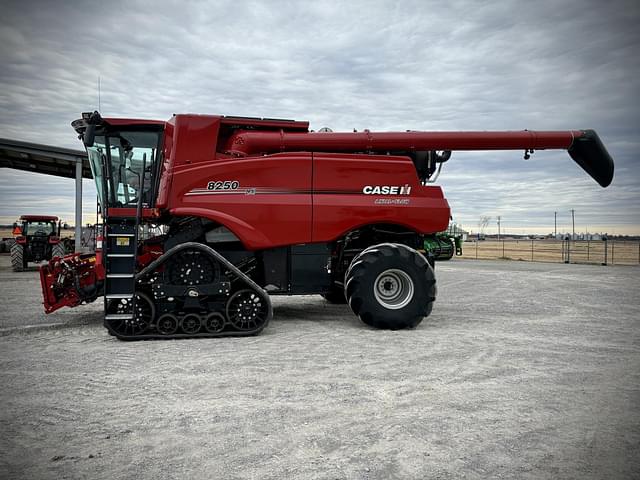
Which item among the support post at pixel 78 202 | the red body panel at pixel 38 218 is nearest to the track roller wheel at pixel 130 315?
the support post at pixel 78 202

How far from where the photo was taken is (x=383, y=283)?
7.47 meters

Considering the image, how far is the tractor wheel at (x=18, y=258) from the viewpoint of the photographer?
1833 centimetres

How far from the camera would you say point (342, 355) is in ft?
18.9

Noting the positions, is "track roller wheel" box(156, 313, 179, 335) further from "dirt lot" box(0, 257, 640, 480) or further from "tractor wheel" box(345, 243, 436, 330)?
"tractor wheel" box(345, 243, 436, 330)

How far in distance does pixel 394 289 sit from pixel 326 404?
11.9 ft

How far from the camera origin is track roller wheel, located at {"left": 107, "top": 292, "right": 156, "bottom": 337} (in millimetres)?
6473

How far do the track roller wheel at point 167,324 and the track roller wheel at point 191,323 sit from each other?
0.36ft

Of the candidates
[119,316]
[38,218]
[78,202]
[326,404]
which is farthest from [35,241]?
[326,404]

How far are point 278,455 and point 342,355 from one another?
265 cm

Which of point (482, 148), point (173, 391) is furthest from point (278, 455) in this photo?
point (482, 148)

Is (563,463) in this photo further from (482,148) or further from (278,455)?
(482,148)

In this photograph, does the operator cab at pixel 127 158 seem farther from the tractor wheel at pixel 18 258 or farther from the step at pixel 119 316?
the tractor wheel at pixel 18 258

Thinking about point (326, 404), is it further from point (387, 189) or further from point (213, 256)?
point (387, 189)

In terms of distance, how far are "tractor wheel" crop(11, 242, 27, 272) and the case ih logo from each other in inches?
639
